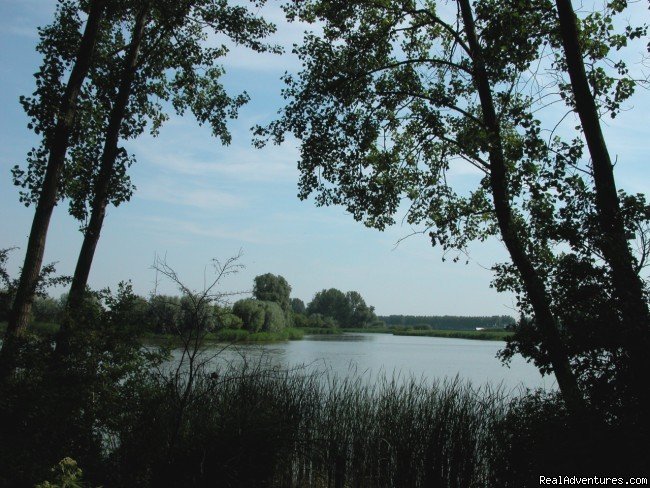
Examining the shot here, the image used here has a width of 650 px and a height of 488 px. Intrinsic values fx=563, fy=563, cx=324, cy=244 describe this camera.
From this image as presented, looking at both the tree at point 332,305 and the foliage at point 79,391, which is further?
the tree at point 332,305

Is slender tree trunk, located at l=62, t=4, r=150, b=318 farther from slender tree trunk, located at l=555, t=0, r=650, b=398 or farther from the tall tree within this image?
slender tree trunk, located at l=555, t=0, r=650, b=398

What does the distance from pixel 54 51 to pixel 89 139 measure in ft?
4.64

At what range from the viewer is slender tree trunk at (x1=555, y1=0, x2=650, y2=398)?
3.97m

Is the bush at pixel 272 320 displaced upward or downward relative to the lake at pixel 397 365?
upward

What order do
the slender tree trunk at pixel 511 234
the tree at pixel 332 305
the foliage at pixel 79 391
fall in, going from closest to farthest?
the foliage at pixel 79 391, the slender tree trunk at pixel 511 234, the tree at pixel 332 305

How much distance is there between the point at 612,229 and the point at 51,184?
6.19 meters

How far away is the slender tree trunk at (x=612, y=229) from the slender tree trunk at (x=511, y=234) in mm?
790

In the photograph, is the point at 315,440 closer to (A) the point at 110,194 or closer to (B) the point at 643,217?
(B) the point at 643,217

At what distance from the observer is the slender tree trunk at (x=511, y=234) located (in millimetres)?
5094

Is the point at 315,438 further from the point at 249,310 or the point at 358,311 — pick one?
the point at 358,311

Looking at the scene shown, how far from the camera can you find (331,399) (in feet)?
23.1

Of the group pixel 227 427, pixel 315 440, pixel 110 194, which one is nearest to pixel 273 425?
pixel 227 427

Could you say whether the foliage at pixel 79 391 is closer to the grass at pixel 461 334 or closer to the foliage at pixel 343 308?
the grass at pixel 461 334

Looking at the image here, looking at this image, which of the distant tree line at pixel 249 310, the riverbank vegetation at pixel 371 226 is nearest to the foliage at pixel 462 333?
the distant tree line at pixel 249 310
